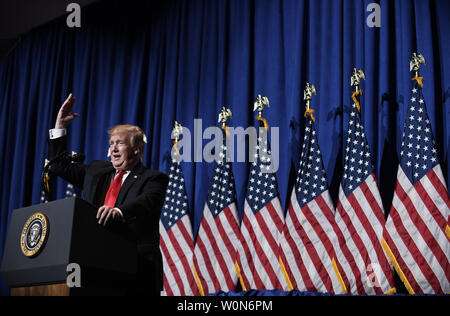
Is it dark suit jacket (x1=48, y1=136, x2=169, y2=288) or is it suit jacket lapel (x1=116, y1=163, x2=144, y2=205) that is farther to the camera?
suit jacket lapel (x1=116, y1=163, x2=144, y2=205)

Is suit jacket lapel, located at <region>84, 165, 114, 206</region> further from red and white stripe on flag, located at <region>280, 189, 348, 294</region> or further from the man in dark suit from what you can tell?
red and white stripe on flag, located at <region>280, 189, 348, 294</region>

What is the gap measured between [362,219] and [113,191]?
2.27 meters

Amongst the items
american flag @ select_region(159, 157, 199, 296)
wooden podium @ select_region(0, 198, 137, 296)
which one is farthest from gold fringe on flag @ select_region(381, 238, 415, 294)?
wooden podium @ select_region(0, 198, 137, 296)

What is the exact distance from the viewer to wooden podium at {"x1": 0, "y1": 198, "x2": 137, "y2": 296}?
1.93 m

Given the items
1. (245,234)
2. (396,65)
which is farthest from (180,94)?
(396,65)

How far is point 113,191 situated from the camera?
2555 mm

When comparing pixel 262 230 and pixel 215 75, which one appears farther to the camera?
pixel 215 75

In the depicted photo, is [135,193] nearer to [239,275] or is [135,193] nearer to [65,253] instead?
[65,253]

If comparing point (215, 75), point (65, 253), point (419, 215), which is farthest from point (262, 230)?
point (65, 253)

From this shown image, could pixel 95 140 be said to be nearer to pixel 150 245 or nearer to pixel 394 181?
pixel 394 181

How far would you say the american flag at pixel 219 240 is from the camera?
482cm

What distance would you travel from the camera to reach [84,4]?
23.1ft

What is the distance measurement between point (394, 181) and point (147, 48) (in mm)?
3330

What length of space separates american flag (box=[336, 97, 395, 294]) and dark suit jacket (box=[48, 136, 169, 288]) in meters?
2.11
